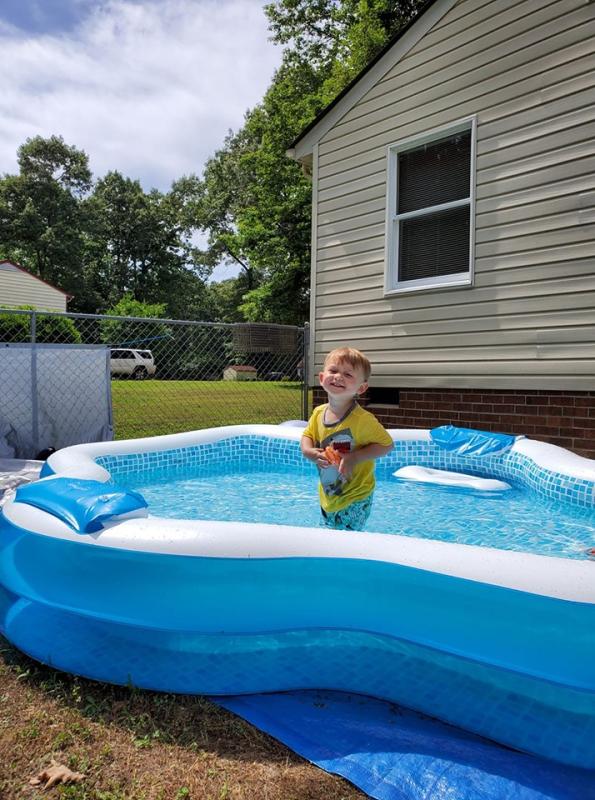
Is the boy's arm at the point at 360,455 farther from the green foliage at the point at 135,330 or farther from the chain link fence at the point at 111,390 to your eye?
the green foliage at the point at 135,330

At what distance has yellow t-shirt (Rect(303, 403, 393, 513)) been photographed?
2.89 m

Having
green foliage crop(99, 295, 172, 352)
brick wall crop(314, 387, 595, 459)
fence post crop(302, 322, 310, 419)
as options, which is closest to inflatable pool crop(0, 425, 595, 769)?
brick wall crop(314, 387, 595, 459)

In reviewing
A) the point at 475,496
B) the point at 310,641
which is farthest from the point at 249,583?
the point at 475,496

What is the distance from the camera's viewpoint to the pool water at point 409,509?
3895 millimetres

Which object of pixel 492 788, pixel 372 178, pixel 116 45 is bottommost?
pixel 492 788

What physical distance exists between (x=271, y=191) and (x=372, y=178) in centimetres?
1730

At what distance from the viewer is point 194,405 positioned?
12.2m

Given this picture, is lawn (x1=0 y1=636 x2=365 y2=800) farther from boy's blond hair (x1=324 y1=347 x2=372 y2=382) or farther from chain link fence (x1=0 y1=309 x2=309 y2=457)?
chain link fence (x1=0 y1=309 x2=309 y2=457)

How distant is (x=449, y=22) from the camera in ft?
19.4

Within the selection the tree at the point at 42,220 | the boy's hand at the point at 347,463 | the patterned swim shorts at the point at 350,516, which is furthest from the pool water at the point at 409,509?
the tree at the point at 42,220

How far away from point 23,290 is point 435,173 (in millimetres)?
26825

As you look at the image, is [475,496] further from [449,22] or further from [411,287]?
[449,22]

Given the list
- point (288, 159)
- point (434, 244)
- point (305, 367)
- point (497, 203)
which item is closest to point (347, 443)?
point (497, 203)

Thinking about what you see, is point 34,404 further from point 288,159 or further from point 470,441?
point 288,159
